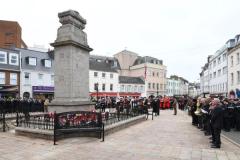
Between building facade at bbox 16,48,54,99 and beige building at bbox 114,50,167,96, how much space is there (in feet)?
110

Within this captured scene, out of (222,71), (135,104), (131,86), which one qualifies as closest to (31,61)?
(135,104)

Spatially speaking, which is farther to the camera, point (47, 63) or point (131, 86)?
point (131, 86)

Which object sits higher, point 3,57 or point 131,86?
point 3,57

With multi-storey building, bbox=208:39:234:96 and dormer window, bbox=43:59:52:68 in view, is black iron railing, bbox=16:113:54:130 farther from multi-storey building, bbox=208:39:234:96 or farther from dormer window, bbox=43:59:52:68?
multi-storey building, bbox=208:39:234:96

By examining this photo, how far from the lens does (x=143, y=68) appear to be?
236ft

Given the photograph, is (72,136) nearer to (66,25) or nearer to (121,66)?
(66,25)

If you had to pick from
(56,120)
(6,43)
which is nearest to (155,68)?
(6,43)

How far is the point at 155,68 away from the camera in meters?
74.8

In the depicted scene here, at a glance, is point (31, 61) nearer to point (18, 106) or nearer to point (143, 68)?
point (18, 106)

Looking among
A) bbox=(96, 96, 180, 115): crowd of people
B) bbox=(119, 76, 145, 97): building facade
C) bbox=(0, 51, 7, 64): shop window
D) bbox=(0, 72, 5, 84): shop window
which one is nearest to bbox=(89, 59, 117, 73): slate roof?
bbox=(119, 76, 145, 97): building facade

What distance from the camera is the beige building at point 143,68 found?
238 feet

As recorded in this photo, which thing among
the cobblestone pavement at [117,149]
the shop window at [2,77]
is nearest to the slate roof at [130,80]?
the shop window at [2,77]

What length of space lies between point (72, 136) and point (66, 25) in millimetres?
6057

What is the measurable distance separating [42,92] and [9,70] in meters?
7.13
